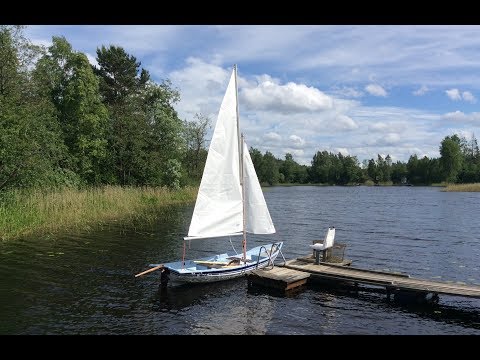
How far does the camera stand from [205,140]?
8200 cm

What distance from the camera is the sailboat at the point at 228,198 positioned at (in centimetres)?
1944

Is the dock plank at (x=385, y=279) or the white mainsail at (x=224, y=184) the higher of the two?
the white mainsail at (x=224, y=184)

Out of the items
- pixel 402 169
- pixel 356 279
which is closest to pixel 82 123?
pixel 356 279

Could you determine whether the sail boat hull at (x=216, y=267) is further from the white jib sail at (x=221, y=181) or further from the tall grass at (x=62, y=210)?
the tall grass at (x=62, y=210)

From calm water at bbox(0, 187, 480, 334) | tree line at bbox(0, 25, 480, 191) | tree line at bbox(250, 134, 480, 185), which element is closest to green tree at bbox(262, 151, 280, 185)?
tree line at bbox(250, 134, 480, 185)

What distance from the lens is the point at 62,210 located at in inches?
1284

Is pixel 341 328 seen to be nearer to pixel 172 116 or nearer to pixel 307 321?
pixel 307 321

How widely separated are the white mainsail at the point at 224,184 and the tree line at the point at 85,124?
18.3 meters

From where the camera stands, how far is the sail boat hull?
18.2 m

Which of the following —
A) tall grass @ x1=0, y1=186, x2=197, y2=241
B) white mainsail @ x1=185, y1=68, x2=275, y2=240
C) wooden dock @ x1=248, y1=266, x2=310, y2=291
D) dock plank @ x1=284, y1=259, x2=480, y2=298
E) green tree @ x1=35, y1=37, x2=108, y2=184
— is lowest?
wooden dock @ x1=248, y1=266, x2=310, y2=291

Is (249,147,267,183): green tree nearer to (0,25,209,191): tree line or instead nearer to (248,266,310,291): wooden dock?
(0,25,209,191): tree line

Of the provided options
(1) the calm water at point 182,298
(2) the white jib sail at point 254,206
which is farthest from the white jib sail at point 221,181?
(1) the calm water at point 182,298

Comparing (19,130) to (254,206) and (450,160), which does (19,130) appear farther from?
(450,160)
